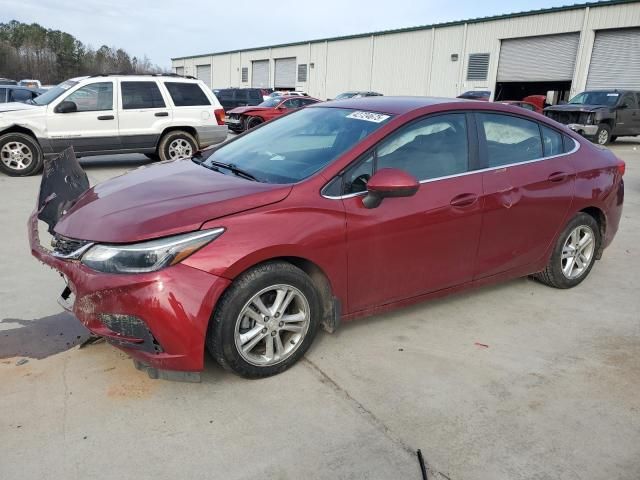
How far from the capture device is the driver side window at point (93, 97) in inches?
372

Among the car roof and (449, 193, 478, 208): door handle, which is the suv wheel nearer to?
the car roof

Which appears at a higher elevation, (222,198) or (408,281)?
(222,198)

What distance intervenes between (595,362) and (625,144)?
62.3ft

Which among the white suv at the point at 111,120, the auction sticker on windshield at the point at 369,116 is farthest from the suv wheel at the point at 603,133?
the auction sticker on windshield at the point at 369,116

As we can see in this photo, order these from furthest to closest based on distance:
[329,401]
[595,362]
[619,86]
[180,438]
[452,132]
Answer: [619,86], [452,132], [595,362], [329,401], [180,438]

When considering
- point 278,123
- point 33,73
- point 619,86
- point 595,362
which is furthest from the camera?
point 33,73

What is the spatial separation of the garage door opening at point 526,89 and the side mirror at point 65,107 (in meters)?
27.3

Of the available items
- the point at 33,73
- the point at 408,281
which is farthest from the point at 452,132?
the point at 33,73

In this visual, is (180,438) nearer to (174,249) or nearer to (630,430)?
(174,249)

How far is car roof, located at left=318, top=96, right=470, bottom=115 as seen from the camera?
3.56 meters

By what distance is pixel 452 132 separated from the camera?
3656 millimetres

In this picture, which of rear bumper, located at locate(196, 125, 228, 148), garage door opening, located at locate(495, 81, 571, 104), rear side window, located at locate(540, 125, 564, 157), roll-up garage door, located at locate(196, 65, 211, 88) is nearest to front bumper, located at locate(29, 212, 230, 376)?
rear side window, located at locate(540, 125, 564, 157)

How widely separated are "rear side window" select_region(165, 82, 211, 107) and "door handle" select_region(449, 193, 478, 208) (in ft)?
26.7

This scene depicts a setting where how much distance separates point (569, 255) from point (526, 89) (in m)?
31.7
